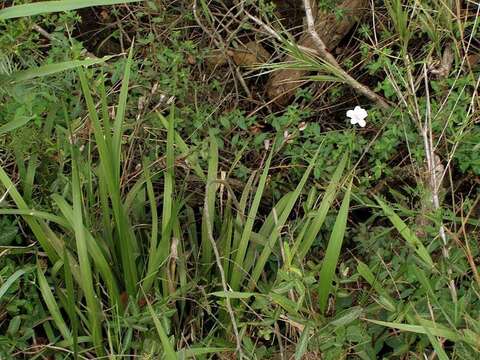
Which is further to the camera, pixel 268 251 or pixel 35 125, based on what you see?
pixel 35 125

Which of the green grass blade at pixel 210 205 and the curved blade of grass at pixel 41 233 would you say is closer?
the curved blade of grass at pixel 41 233

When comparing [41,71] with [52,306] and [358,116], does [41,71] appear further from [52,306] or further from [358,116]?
[358,116]

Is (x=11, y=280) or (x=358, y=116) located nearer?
(x=11, y=280)

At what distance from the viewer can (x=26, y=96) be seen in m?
2.04

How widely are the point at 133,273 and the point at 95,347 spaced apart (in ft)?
0.72

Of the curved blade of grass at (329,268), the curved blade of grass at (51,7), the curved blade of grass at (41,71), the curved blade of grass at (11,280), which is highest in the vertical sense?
the curved blade of grass at (51,7)

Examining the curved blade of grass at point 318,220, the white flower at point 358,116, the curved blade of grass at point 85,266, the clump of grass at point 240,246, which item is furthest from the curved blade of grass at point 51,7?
the white flower at point 358,116

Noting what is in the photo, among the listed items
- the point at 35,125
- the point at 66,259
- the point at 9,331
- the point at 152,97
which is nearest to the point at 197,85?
the point at 152,97

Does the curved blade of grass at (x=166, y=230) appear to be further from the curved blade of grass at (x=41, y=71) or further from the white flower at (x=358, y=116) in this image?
the white flower at (x=358, y=116)

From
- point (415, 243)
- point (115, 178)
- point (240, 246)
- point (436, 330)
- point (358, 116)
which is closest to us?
point (436, 330)

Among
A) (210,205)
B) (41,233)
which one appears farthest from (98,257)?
(210,205)

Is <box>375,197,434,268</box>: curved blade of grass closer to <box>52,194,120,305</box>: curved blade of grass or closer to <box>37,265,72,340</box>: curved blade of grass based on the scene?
<box>52,194,120,305</box>: curved blade of grass

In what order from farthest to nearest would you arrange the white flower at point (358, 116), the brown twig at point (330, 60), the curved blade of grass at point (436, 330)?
the brown twig at point (330, 60)
the white flower at point (358, 116)
the curved blade of grass at point (436, 330)

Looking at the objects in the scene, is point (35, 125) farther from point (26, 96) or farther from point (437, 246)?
point (437, 246)
